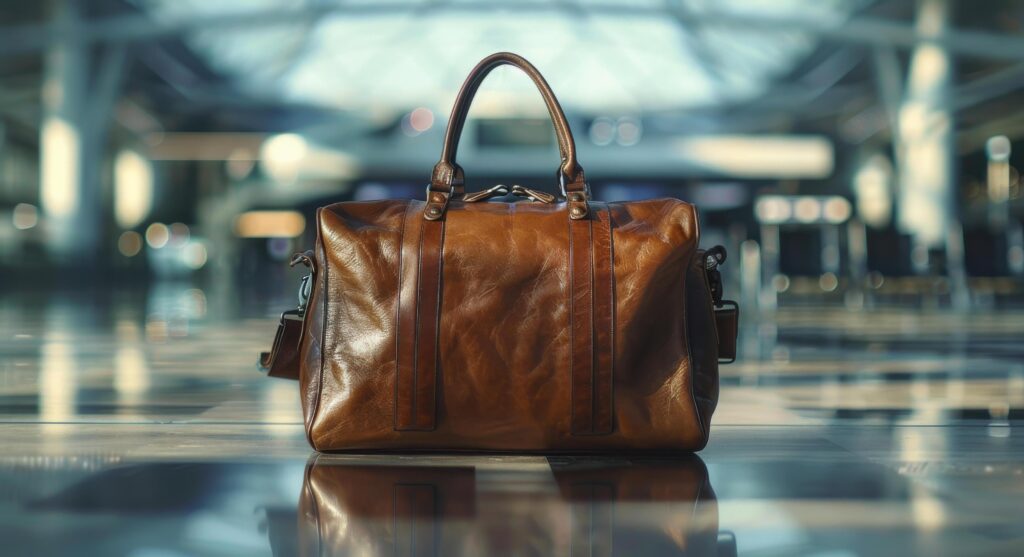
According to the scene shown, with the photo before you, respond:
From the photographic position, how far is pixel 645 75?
47719 mm

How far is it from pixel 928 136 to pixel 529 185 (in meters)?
12.1

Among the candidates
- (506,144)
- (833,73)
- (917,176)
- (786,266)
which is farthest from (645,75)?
(786,266)

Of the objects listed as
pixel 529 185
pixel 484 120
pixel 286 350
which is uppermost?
pixel 484 120

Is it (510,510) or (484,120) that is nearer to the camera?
(510,510)

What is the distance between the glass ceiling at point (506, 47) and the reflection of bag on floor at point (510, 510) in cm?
3341

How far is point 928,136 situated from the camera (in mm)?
31531

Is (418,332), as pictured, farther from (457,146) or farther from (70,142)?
(70,142)

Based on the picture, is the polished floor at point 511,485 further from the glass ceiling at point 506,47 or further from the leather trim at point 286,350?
the glass ceiling at point 506,47

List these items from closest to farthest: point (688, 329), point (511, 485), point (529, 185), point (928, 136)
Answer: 1. point (511, 485)
2. point (688, 329)
3. point (928, 136)
4. point (529, 185)

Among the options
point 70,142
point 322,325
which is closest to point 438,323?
point 322,325

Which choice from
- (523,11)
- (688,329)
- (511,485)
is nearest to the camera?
(511,485)

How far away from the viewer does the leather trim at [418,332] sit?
6.88 ft

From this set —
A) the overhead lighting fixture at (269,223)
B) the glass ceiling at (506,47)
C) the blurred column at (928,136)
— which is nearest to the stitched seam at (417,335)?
the blurred column at (928,136)

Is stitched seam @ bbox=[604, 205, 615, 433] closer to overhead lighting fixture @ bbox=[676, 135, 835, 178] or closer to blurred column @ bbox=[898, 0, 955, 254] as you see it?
blurred column @ bbox=[898, 0, 955, 254]
